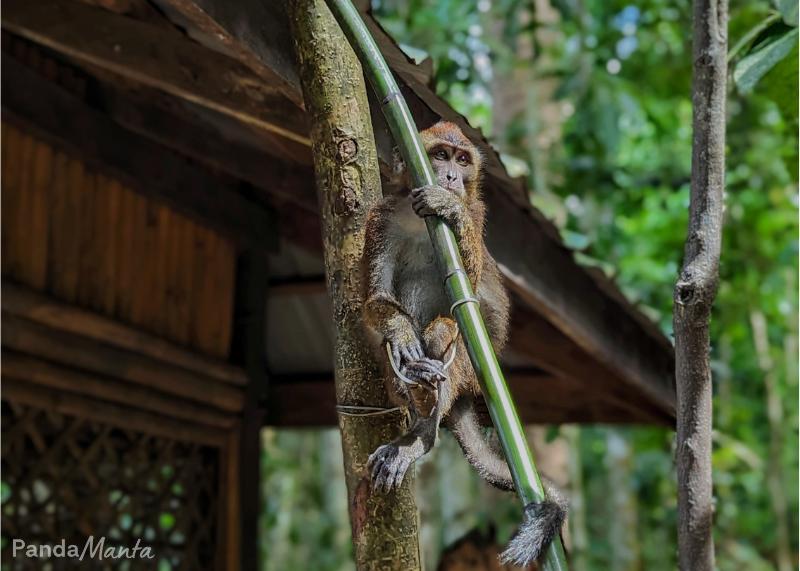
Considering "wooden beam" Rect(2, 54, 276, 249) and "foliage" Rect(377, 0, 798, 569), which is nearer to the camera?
"wooden beam" Rect(2, 54, 276, 249)

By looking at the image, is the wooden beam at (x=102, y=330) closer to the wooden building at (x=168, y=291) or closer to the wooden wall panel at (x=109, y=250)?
the wooden building at (x=168, y=291)

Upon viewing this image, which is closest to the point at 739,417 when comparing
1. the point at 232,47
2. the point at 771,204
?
the point at 771,204

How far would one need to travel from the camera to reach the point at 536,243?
4098 millimetres

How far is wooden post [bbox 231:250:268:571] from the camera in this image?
18.2 feet

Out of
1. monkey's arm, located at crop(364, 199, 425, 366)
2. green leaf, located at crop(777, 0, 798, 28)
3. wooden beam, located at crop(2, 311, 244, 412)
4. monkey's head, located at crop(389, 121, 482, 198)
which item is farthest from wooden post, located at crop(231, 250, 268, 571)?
green leaf, located at crop(777, 0, 798, 28)

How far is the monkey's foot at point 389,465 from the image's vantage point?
1870mm

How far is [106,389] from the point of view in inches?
186

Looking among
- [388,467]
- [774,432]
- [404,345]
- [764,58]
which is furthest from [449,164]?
[774,432]

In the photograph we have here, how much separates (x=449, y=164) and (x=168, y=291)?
296 cm

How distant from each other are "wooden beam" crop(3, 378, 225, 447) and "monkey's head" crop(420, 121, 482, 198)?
2447mm

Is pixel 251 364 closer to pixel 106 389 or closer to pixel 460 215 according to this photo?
pixel 106 389

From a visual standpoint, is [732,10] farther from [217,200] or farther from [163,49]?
[163,49]

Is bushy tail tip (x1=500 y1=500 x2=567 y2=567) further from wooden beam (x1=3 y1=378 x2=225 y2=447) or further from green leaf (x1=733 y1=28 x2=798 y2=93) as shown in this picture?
wooden beam (x1=3 y1=378 x2=225 y2=447)

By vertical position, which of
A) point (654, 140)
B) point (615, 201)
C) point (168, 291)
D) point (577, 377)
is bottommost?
point (577, 377)
